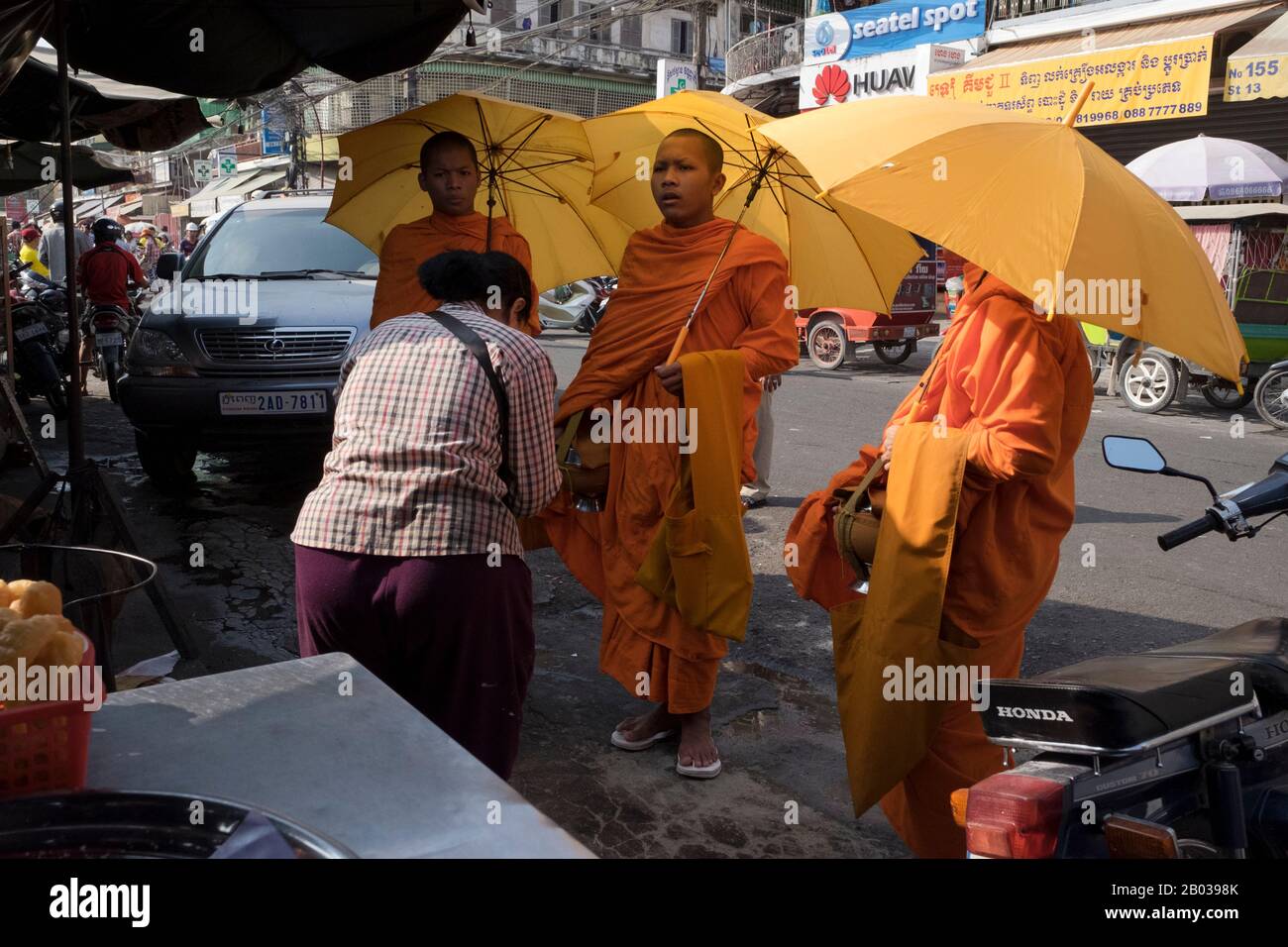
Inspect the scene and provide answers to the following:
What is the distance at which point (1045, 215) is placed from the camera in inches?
102

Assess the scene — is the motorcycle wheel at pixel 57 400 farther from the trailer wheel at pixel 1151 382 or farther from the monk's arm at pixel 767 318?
the trailer wheel at pixel 1151 382

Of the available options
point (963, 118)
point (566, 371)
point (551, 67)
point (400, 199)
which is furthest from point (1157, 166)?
point (551, 67)

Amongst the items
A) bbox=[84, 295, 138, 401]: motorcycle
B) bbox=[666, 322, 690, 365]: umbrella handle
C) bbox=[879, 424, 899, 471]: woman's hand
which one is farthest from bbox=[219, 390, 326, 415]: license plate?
bbox=[84, 295, 138, 401]: motorcycle

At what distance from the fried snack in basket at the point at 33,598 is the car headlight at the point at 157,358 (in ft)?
18.6

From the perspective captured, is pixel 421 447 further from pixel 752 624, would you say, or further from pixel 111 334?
pixel 111 334

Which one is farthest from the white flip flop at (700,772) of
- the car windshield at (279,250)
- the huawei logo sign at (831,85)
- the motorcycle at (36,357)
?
the huawei logo sign at (831,85)

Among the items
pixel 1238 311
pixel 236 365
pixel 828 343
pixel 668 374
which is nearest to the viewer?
pixel 668 374

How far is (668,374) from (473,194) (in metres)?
1.49

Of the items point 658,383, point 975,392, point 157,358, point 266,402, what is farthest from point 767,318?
point 157,358

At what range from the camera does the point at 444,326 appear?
2.69 metres

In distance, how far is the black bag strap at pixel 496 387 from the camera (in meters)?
2.65

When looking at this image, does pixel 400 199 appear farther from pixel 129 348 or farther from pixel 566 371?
pixel 566 371

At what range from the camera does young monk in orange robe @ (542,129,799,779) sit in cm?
376

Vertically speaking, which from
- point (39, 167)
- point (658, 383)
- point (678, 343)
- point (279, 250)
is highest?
point (39, 167)
